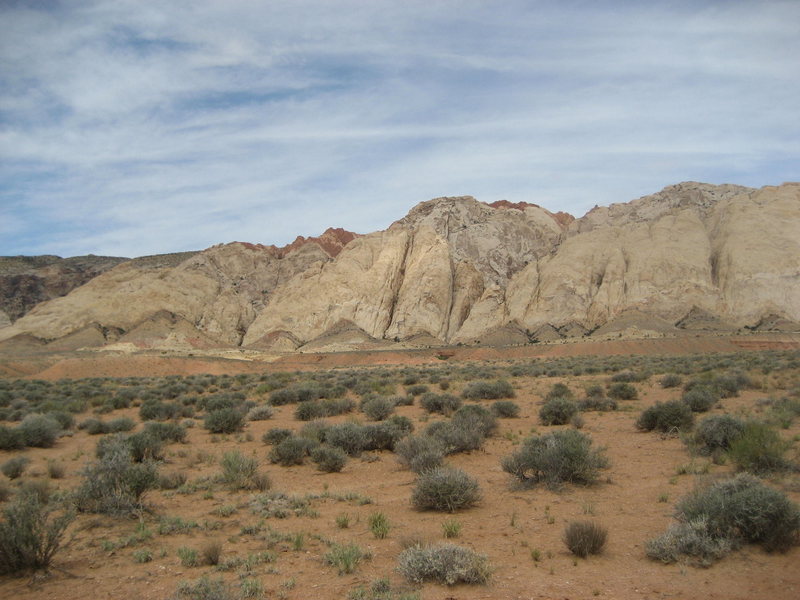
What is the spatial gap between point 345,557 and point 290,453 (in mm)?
6279

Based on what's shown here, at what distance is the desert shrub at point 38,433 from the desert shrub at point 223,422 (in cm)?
415

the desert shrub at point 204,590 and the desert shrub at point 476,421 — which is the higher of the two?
the desert shrub at point 204,590

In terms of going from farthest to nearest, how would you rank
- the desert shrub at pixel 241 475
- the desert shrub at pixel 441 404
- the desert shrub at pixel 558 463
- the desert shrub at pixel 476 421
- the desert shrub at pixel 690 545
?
the desert shrub at pixel 441 404, the desert shrub at pixel 476 421, the desert shrub at pixel 241 475, the desert shrub at pixel 558 463, the desert shrub at pixel 690 545

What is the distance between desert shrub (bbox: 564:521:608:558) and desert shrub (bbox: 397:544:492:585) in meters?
1.18

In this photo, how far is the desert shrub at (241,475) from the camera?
10.7 metres

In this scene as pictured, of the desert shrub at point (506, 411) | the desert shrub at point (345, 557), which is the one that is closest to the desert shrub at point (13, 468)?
the desert shrub at point (345, 557)

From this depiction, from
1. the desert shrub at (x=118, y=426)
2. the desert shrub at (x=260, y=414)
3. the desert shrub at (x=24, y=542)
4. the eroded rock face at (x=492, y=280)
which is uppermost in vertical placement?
the eroded rock face at (x=492, y=280)

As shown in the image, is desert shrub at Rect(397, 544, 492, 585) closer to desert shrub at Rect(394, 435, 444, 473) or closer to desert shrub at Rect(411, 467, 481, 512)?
desert shrub at Rect(411, 467, 481, 512)

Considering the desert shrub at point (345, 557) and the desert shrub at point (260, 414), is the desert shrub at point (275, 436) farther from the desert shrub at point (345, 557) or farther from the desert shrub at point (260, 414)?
the desert shrub at point (345, 557)

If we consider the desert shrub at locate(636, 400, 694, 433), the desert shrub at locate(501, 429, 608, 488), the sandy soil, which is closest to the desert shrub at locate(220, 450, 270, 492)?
the sandy soil

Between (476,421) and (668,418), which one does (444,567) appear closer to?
(476,421)

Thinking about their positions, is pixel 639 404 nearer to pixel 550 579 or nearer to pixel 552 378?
pixel 552 378

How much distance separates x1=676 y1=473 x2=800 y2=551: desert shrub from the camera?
657 cm

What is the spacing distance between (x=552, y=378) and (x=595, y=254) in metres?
59.3
